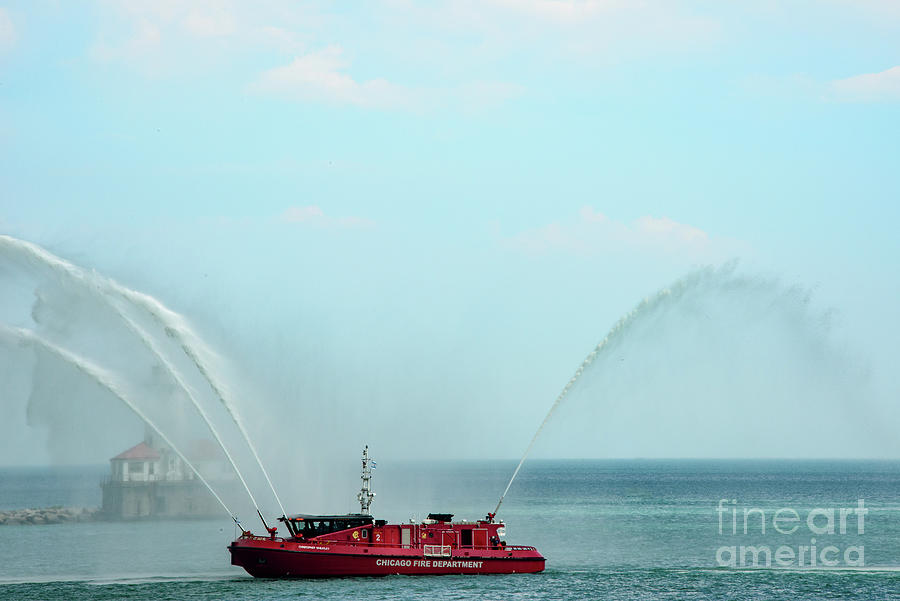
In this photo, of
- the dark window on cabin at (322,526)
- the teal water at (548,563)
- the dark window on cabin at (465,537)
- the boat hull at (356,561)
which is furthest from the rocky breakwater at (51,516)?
the dark window on cabin at (465,537)

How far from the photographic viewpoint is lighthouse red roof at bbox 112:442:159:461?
117 metres

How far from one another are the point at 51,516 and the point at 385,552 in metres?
73.2

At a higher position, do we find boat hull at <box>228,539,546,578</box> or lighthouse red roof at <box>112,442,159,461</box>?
lighthouse red roof at <box>112,442,159,461</box>

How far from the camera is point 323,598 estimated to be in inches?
1933

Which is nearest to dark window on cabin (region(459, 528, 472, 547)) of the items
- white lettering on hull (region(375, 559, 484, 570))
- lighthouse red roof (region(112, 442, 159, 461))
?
white lettering on hull (region(375, 559, 484, 570))

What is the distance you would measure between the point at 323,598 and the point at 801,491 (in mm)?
151972

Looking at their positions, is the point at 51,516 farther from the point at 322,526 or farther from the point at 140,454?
the point at 322,526

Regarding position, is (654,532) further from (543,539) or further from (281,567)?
(281,567)

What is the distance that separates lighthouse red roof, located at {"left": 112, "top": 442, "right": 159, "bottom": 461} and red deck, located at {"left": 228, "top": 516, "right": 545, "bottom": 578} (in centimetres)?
6587

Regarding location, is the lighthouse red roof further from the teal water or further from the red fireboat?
the red fireboat

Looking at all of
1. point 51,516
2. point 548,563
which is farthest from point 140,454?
point 548,563

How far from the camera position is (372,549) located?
5578 cm

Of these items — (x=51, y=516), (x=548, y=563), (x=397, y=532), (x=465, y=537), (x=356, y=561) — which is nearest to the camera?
(x=356, y=561)

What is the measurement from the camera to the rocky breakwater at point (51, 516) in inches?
4493
